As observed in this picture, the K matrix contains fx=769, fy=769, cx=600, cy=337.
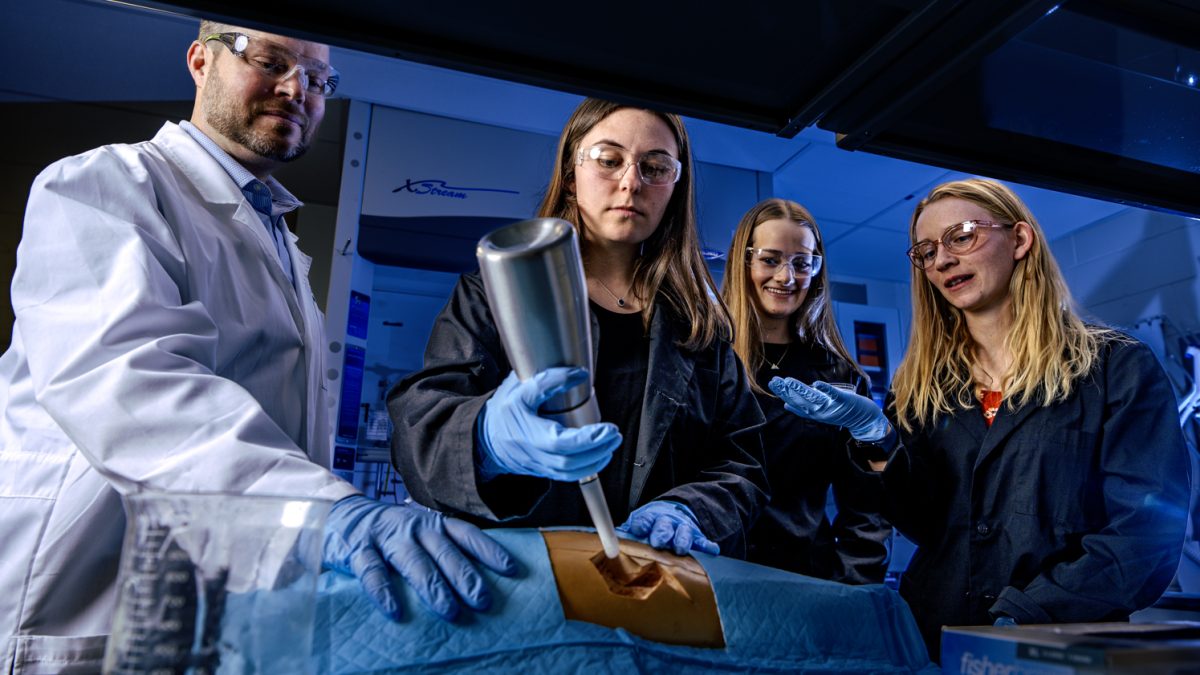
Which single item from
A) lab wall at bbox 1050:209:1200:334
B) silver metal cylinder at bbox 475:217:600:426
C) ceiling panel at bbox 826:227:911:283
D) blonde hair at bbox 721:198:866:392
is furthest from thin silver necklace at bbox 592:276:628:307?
lab wall at bbox 1050:209:1200:334

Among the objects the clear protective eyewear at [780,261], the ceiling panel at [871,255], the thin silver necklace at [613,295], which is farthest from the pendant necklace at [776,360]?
Answer: the ceiling panel at [871,255]

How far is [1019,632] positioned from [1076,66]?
2.04 ft

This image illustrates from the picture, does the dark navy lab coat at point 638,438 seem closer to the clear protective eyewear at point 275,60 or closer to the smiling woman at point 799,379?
the smiling woman at point 799,379

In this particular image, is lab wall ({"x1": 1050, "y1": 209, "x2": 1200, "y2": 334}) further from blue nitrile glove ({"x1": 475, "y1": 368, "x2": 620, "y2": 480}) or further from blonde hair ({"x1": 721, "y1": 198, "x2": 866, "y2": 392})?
blue nitrile glove ({"x1": 475, "y1": 368, "x2": 620, "y2": 480})

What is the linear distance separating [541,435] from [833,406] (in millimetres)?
1065

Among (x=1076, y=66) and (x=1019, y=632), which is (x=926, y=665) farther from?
(x=1076, y=66)

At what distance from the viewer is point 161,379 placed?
927mm

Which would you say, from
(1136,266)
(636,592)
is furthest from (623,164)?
(1136,266)

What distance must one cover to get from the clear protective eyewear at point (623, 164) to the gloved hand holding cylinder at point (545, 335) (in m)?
0.57

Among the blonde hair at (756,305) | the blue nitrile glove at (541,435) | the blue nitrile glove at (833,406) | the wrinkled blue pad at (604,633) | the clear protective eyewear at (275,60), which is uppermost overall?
the clear protective eyewear at (275,60)

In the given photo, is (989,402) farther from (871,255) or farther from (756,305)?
(871,255)

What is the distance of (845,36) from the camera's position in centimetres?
82

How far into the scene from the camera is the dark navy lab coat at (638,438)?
912 millimetres

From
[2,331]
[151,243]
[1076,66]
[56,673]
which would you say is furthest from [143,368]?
[2,331]
